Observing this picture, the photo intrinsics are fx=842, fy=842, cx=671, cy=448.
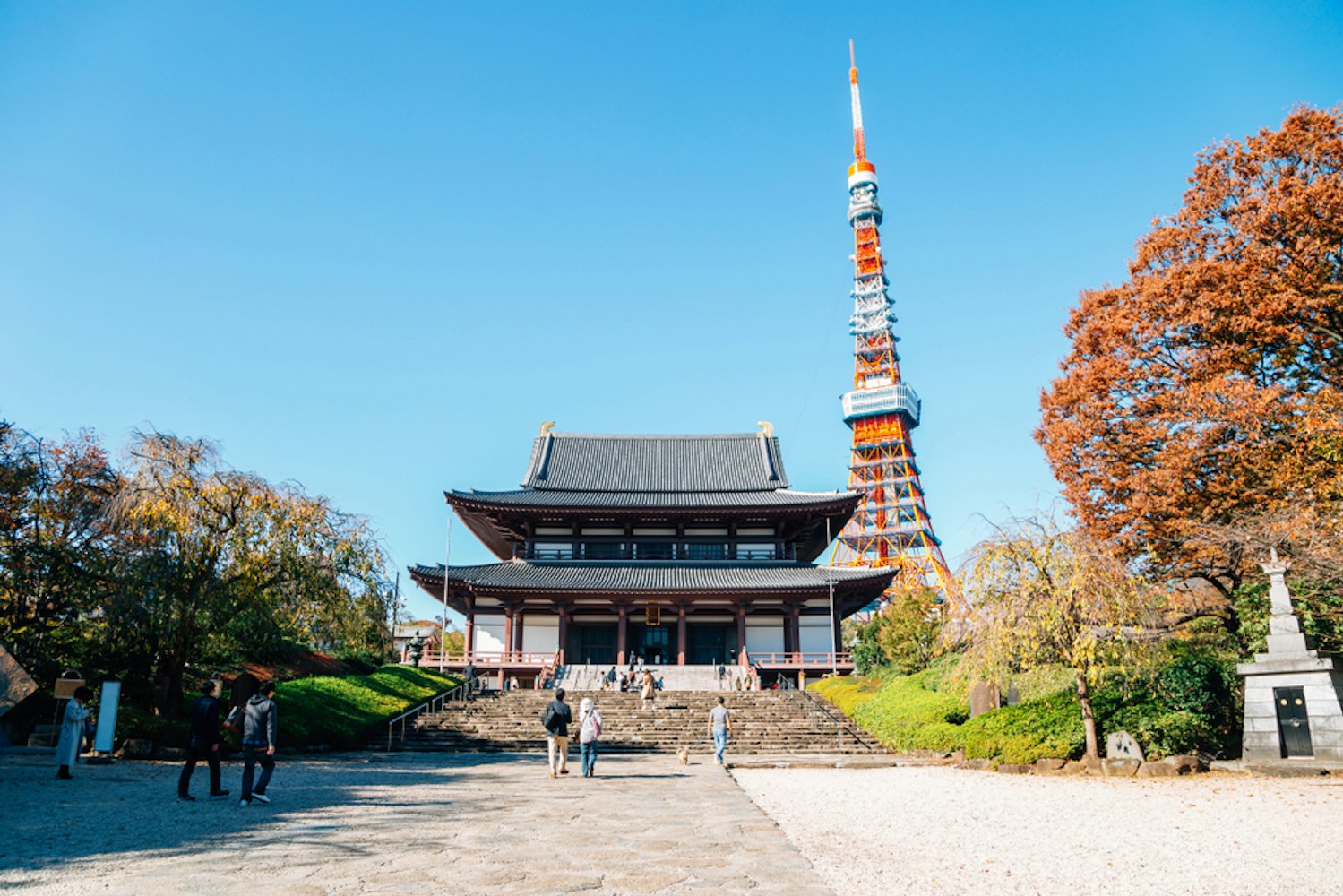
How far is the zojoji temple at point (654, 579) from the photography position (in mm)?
35906

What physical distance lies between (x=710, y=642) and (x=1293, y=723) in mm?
25848

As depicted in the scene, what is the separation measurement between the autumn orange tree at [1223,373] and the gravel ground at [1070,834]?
6.94 meters

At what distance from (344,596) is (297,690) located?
521 cm

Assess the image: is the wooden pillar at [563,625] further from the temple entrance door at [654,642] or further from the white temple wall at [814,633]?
the white temple wall at [814,633]

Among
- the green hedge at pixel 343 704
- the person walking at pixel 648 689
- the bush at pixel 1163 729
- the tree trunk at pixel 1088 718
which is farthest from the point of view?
the person walking at pixel 648 689

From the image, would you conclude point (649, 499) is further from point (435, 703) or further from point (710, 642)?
point (435, 703)

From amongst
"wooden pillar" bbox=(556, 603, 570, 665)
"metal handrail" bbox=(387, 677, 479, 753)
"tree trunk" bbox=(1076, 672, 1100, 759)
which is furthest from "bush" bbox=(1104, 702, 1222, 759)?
"wooden pillar" bbox=(556, 603, 570, 665)

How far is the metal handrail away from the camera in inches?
866

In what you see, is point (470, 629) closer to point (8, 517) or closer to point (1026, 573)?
point (8, 517)

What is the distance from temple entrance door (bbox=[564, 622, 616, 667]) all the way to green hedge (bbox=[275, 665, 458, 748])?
10052 millimetres

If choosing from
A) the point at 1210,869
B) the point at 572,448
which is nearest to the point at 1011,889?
the point at 1210,869

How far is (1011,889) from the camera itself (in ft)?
21.6

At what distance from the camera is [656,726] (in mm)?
24266

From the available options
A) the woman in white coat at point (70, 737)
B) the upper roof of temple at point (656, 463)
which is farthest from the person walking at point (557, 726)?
the upper roof of temple at point (656, 463)
